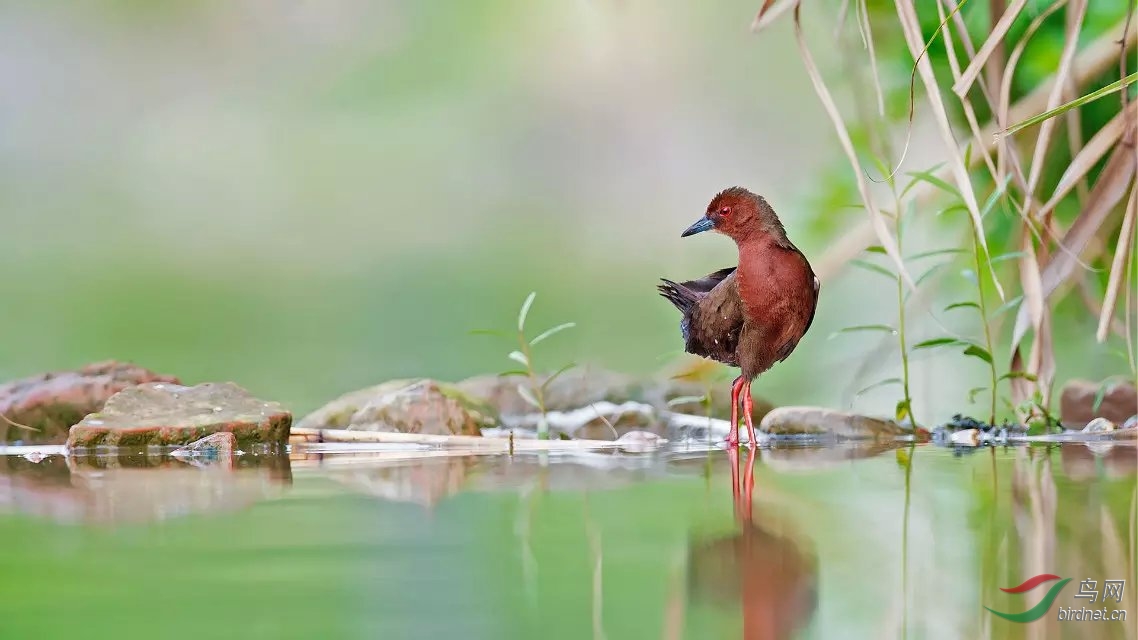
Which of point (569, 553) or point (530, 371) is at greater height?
point (530, 371)

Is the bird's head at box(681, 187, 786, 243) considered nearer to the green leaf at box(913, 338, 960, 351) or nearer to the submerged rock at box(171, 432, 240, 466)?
the green leaf at box(913, 338, 960, 351)

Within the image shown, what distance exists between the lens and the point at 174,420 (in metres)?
2.26

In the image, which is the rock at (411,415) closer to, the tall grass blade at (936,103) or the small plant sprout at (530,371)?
the small plant sprout at (530,371)

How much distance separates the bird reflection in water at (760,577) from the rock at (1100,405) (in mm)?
1959

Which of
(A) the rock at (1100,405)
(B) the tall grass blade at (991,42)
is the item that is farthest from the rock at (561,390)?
(B) the tall grass blade at (991,42)

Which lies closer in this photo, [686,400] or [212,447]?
[212,447]

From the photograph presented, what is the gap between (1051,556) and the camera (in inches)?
34.0

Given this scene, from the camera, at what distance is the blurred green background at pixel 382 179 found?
295 centimetres

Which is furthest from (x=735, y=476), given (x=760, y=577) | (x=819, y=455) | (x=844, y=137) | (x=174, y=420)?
(x=174, y=420)

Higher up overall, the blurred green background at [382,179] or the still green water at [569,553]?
the blurred green background at [382,179]

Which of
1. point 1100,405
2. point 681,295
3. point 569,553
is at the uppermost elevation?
point 681,295

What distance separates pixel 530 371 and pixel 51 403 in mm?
1243

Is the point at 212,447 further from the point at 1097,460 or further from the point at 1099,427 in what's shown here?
the point at 1099,427

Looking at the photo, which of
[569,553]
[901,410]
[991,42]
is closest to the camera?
[569,553]
